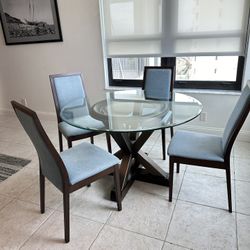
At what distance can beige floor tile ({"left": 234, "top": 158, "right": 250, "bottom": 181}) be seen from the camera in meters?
2.11

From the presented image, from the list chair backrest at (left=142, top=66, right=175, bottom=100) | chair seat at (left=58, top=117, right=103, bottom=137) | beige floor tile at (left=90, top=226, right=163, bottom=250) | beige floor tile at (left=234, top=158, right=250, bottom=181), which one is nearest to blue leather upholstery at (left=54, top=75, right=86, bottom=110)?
chair seat at (left=58, top=117, right=103, bottom=137)

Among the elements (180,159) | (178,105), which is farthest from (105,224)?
(178,105)

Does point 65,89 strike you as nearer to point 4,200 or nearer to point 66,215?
point 4,200

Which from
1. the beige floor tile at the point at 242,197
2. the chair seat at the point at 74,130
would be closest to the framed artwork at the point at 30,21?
the chair seat at the point at 74,130

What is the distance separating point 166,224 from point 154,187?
0.44 metres

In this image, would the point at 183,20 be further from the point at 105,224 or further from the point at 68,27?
the point at 105,224

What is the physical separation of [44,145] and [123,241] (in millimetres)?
810

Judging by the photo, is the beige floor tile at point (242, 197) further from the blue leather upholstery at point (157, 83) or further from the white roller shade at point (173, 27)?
the white roller shade at point (173, 27)

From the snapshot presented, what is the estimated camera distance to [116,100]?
2330mm

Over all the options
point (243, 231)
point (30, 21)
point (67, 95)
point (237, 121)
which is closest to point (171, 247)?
point (243, 231)

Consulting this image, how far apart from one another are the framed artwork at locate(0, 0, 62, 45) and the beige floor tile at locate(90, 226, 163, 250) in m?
2.78

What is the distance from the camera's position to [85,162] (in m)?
1.58

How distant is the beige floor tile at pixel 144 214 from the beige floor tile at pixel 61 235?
0.16m

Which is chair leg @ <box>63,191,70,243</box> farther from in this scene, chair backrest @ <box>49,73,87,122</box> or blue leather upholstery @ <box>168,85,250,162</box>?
chair backrest @ <box>49,73,87,122</box>
